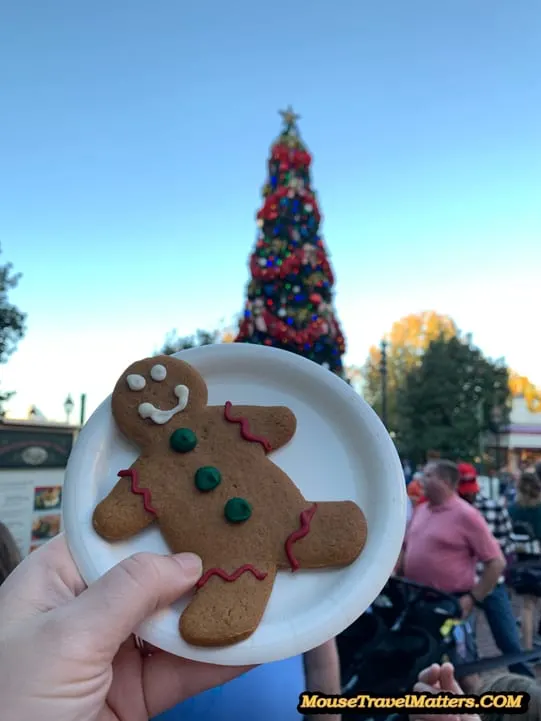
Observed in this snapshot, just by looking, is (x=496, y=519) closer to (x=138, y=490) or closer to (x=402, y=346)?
(x=138, y=490)

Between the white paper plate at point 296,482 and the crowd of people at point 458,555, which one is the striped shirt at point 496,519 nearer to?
the crowd of people at point 458,555

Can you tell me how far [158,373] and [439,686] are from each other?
141cm

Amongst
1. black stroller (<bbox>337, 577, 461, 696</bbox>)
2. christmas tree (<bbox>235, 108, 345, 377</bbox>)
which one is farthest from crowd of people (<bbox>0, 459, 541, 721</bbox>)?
christmas tree (<bbox>235, 108, 345, 377</bbox>)

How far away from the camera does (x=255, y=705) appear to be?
185 centimetres

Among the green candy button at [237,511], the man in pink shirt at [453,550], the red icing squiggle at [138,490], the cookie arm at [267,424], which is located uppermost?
the cookie arm at [267,424]

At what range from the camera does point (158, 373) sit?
62.6 inches

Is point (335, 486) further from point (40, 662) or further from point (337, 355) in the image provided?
point (337, 355)

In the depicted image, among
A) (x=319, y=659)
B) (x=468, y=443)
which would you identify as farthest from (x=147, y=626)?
(x=468, y=443)

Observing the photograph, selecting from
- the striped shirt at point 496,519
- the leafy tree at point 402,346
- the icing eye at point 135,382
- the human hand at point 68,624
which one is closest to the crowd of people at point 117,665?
the human hand at point 68,624

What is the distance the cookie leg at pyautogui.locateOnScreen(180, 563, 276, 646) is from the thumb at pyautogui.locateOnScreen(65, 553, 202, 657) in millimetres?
79

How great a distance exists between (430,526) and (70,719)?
10.3 feet

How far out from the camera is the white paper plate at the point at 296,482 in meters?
1.30

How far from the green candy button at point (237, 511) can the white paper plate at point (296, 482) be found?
0.20m

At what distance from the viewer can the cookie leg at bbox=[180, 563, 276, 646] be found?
1.27 m
